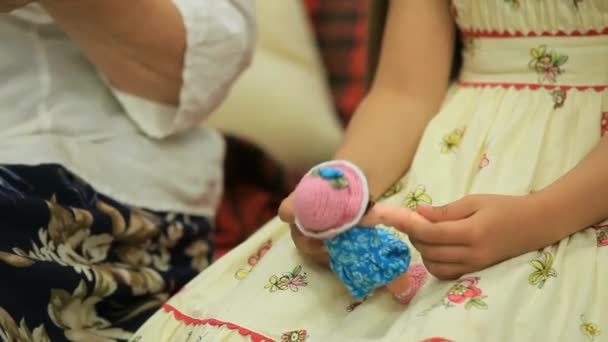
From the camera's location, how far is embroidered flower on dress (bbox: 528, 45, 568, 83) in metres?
0.75

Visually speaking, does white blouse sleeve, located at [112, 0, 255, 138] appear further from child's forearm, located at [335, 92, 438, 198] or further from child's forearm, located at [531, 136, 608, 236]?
child's forearm, located at [531, 136, 608, 236]

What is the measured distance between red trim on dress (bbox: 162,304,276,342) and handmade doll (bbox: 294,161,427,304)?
0.08m

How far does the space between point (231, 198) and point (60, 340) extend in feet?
1.99

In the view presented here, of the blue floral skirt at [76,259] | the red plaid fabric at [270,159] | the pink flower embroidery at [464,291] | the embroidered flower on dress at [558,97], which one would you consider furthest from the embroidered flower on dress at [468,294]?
the red plaid fabric at [270,159]

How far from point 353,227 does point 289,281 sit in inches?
5.6

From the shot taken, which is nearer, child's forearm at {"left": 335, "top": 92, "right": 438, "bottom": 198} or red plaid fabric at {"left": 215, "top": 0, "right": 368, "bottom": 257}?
child's forearm at {"left": 335, "top": 92, "right": 438, "bottom": 198}

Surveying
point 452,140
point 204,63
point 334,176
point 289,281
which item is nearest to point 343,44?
point 204,63

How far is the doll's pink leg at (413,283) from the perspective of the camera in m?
0.64

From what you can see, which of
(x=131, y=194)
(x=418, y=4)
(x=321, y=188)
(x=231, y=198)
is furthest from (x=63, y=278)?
(x=231, y=198)

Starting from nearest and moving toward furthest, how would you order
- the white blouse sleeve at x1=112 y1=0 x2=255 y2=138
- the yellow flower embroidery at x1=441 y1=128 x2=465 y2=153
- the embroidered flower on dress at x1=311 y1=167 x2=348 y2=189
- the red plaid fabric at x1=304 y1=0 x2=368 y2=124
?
the embroidered flower on dress at x1=311 y1=167 x2=348 y2=189 < the yellow flower embroidery at x1=441 y1=128 x2=465 y2=153 < the white blouse sleeve at x1=112 y1=0 x2=255 y2=138 < the red plaid fabric at x1=304 y1=0 x2=368 y2=124

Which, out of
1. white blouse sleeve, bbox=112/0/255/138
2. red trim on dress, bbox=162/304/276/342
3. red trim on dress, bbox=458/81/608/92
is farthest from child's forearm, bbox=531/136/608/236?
white blouse sleeve, bbox=112/0/255/138

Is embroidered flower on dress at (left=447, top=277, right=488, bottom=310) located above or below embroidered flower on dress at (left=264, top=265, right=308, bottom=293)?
above

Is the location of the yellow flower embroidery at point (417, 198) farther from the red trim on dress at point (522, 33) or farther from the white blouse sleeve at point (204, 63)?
the white blouse sleeve at point (204, 63)

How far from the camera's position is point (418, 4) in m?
0.82
